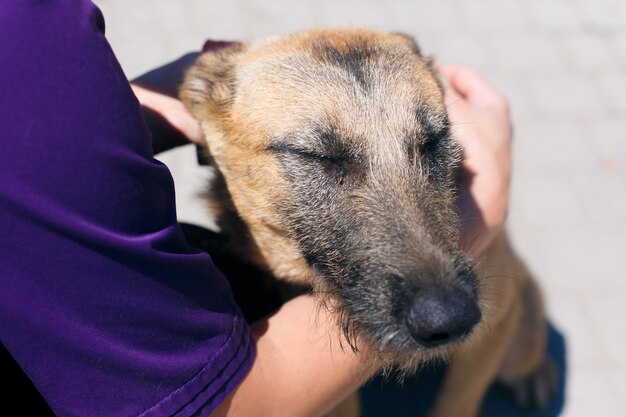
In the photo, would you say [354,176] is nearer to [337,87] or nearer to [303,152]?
[303,152]

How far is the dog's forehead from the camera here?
2357 millimetres

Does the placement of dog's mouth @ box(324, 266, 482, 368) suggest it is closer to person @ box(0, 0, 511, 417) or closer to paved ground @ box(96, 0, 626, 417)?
person @ box(0, 0, 511, 417)

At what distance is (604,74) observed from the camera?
5.81m

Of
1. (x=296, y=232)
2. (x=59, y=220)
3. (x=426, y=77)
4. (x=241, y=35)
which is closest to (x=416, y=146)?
(x=426, y=77)

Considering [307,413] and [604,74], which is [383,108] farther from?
[604,74]

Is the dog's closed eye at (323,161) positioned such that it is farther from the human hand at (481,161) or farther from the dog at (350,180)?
the human hand at (481,161)

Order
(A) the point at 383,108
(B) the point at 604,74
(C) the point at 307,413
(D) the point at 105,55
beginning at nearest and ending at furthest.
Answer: (D) the point at 105,55 → (C) the point at 307,413 → (A) the point at 383,108 → (B) the point at 604,74

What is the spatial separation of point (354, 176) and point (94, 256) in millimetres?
1075

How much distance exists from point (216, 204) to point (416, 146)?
0.95 metres

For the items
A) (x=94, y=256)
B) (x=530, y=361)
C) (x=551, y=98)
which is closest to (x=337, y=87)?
(x=94, y=256)

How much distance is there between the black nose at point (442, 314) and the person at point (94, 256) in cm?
51

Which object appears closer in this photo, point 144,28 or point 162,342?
point 162,342

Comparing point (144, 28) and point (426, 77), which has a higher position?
point (426, 77)

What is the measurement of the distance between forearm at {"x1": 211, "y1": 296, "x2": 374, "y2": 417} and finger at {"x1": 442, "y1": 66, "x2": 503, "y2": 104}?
145 centimetres
